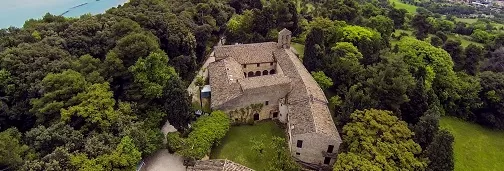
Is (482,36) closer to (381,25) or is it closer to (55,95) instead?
(381,25)

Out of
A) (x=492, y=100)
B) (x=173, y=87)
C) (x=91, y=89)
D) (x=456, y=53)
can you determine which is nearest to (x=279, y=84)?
(x=173, y=87)

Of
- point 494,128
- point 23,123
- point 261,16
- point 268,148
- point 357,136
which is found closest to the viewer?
point 357,136

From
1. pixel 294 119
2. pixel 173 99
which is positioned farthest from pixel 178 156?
pixel 294 119

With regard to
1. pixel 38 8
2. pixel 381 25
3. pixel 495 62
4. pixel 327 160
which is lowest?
pixel 327 160

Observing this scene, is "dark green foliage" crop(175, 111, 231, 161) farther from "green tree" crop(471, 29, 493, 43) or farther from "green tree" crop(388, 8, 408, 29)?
→ "green tree" crop(471, 29, 493, 43)

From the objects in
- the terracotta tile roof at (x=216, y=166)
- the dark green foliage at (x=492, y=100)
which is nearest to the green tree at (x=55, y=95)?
the terracotta tile roof at (x=216, y=166)

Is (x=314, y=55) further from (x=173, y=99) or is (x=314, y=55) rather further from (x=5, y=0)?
(x=5, y=0)
